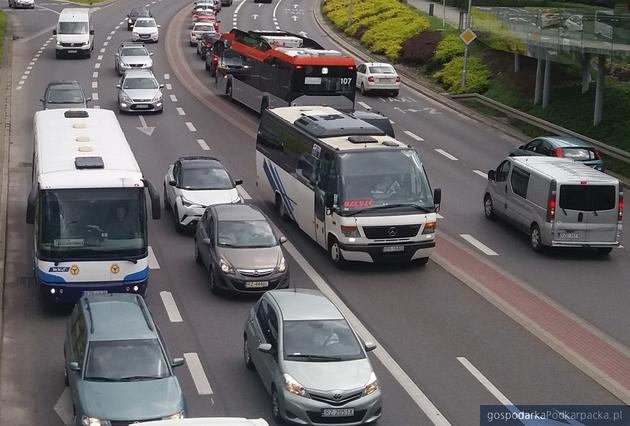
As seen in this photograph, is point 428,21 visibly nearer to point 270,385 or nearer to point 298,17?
point 298,17

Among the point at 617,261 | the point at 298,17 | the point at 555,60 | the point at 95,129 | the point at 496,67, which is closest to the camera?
the point at 95,129

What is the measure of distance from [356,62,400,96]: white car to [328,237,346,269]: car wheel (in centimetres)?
2698

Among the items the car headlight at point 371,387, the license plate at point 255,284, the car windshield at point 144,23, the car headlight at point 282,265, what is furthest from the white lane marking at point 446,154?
the car windshield at point 144,23

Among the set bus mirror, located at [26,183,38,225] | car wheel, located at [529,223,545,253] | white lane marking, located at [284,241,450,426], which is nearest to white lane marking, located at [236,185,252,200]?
white lane marking, located at [284,241,450,426]

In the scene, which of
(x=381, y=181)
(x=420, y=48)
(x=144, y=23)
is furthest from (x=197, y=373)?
(x=144, y=23)

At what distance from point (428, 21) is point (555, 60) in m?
22.5

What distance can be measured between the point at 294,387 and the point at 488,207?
51.3ft

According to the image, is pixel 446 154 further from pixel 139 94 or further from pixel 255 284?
pixel 255 284

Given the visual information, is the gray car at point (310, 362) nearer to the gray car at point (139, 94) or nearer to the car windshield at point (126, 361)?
the car windshield at point (126, 361)

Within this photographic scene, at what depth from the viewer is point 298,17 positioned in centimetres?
8431

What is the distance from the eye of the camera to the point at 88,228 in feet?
68.6

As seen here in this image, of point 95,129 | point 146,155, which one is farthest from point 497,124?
point 95,129

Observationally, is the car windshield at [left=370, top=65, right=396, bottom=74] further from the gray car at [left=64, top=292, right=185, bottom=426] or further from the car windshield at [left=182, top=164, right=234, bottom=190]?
the gray car at [left=64, top=292, right=185, bottom=426]

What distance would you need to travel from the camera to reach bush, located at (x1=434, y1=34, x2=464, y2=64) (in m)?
56.1
